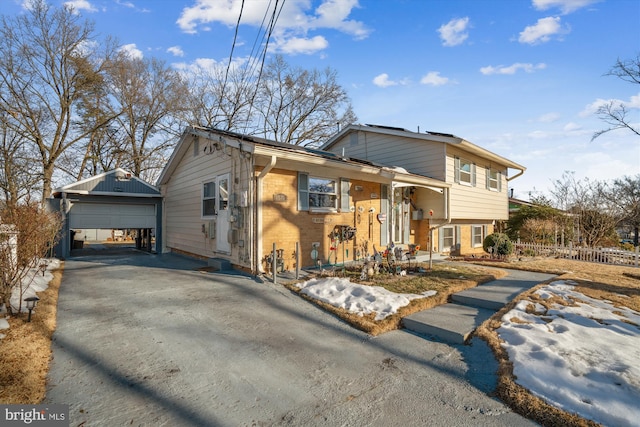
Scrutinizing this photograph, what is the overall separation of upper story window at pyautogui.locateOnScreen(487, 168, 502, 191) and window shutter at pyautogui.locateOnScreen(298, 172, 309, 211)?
33.4 ft

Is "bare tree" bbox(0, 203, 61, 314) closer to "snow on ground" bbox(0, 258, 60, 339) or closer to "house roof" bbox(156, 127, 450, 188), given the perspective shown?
"snow on ground" bbox(0, 258, 60, 339)

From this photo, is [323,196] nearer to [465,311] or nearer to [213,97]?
[465,311]

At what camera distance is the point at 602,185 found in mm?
21547

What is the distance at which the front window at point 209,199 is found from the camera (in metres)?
9.73

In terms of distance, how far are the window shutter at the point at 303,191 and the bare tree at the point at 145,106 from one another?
17.2 m

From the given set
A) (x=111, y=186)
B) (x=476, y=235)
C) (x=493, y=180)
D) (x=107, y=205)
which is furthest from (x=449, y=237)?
(x=107, y=205)

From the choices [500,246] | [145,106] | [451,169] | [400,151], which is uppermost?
[145,106]

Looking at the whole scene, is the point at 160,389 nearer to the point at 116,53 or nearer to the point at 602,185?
the point at 116,53

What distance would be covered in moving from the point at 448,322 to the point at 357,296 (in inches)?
65.3

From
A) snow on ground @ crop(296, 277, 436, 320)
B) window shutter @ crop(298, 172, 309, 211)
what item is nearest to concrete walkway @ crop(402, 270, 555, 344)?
snow on ground @ crop(296, 277, 436, 320)

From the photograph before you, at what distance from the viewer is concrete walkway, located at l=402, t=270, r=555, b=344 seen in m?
4.36

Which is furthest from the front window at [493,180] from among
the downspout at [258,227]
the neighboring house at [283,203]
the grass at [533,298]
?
the downspout at [258,227]

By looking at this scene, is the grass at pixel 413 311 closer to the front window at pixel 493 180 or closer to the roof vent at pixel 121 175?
the roof vent at pixel 121 175

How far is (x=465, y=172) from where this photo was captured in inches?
507
